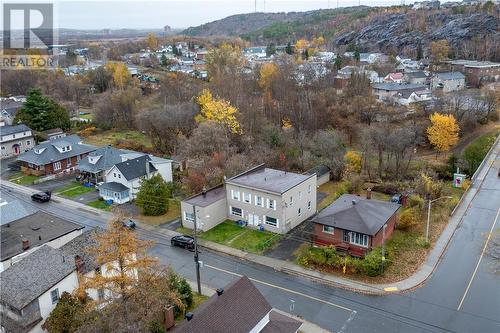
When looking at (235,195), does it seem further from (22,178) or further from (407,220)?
(22,178)

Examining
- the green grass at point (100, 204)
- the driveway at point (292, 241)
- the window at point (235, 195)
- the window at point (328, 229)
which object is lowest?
the driveway at point (292, 241)

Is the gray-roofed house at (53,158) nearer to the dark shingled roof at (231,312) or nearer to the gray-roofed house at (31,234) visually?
the gray-roofed house at (31,234)

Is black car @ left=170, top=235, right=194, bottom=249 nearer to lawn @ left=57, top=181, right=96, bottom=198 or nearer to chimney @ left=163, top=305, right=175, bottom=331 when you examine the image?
chimney @ left=163, top=305, right=175, bottom=331

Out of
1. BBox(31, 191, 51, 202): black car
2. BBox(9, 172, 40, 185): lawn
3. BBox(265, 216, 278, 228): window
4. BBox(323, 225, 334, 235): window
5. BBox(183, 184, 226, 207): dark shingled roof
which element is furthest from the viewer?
BBox(9, 172, 40, 185): lawn

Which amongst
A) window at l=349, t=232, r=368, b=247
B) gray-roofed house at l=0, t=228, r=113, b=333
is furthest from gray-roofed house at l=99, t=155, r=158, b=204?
window at l=349, t=232, r=368, b=247

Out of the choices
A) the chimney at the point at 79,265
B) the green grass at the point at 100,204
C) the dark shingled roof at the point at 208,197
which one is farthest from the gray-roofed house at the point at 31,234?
the green grass at the point at 100,204

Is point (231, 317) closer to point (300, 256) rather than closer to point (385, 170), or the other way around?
point (300, 256)
